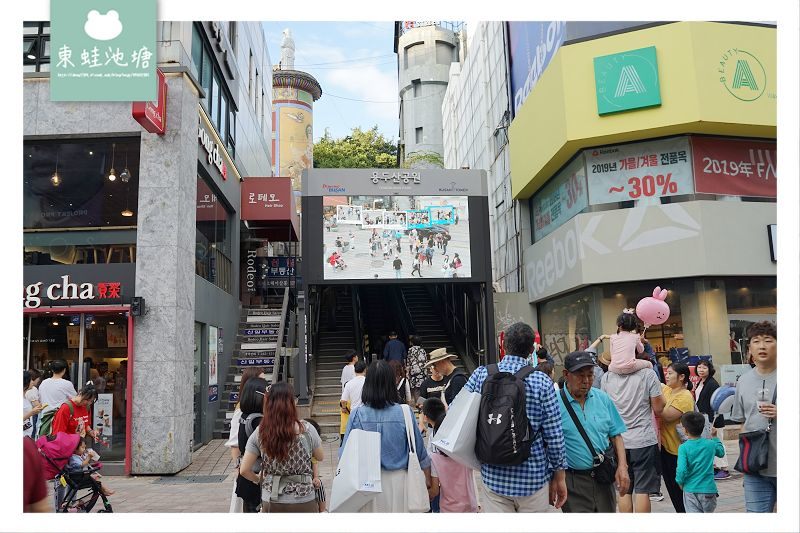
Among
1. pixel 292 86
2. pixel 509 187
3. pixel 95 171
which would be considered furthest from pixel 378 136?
pixel 95 171

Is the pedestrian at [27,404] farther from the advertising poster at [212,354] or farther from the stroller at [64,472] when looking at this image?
the advertising poster at [212,354]

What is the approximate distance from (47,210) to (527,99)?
1147 cm

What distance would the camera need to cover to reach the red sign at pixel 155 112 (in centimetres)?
930

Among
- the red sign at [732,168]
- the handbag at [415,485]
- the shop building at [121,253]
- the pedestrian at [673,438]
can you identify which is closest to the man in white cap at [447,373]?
the handbag at [415,485]

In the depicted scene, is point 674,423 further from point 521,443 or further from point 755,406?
point 521,443

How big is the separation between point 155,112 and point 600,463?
839 cm

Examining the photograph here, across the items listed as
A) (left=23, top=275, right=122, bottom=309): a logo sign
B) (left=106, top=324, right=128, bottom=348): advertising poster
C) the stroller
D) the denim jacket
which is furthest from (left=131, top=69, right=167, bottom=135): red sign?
the denim jacket

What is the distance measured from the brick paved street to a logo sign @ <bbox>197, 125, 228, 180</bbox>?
18.5 feet

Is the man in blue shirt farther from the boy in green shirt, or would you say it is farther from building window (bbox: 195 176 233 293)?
building window (bbox: 195 176 233 293)

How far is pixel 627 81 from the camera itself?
13180 millimetres

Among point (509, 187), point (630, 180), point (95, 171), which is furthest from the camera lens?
point (509, 187)

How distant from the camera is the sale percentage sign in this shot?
1348 cm

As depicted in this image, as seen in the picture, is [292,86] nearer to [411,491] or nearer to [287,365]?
[287,365]

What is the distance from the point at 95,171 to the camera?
10.9m
